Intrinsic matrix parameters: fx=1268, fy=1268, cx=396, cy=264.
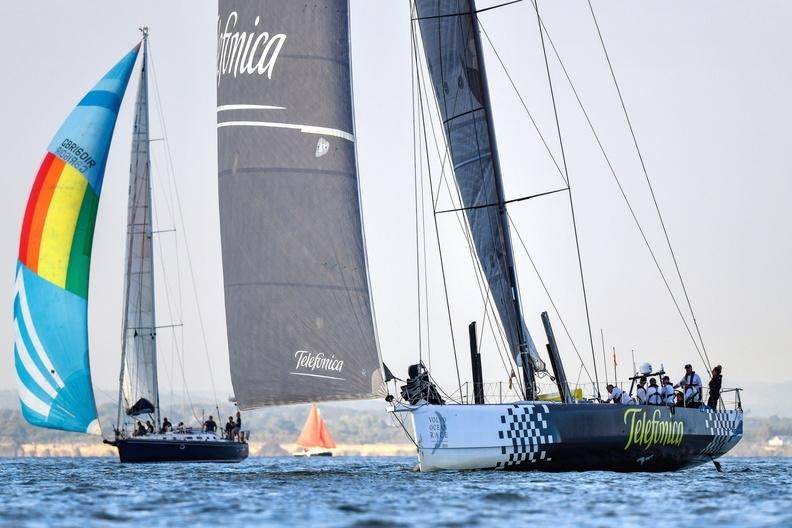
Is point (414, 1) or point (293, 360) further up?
point (414, 1)

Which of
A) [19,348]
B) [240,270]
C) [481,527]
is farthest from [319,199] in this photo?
[19,348]

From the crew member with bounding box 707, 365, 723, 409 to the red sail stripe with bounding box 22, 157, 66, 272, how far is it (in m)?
17.1

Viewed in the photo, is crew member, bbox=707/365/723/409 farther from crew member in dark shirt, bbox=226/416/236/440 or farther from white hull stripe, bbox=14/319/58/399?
crew member in dark shirt, bbox=226/416/236/440

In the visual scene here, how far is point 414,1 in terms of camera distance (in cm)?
2391

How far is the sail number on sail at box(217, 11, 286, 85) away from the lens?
20.3 m

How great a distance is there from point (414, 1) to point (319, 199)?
5.75 metres

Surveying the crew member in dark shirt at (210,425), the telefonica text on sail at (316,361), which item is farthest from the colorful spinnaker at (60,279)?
the telefonica text on sail at (316,361)

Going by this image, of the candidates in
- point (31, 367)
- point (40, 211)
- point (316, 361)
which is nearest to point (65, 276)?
point (40, 211)

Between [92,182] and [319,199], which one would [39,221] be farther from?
[319,199]

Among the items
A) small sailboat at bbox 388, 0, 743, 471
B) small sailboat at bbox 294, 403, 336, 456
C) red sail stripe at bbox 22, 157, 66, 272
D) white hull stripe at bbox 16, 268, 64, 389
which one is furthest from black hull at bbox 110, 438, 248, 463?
small sailboat at bbox 294, 403, 336, 456

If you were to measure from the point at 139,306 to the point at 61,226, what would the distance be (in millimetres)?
7993

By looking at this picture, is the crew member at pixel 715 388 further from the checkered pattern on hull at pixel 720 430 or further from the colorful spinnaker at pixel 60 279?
the colorful spinnaker at pixel 60 279

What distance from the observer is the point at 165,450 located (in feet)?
126

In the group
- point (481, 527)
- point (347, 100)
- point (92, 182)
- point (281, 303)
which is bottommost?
point (481, 527)
